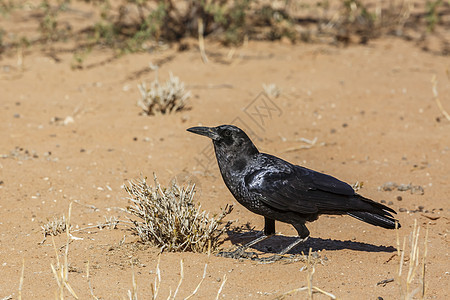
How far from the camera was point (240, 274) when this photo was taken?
14.4 ft

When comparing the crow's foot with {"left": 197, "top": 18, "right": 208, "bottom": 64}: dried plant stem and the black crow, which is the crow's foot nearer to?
Result: the black crow

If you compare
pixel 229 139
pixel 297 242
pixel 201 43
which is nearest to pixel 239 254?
pixel 297 242

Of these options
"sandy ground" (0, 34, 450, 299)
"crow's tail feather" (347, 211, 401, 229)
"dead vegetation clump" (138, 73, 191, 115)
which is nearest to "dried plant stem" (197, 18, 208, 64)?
"sandy ground" (0, 34, 450, 299)

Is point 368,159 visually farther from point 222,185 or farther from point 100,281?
point 100,281

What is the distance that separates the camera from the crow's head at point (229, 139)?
4.63 meters

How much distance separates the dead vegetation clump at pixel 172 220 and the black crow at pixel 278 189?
33 centimetres

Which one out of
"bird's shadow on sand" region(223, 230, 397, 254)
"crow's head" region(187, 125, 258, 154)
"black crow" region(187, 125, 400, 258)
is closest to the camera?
"black crow" region(187, 125, 400, 258)

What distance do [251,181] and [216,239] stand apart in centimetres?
86

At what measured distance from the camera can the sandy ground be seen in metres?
4.39

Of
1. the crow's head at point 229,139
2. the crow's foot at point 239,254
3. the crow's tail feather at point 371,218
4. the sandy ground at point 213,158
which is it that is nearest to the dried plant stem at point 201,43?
the sandy ground at point 213,158

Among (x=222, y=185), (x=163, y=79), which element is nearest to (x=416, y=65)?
(x=163, y=79)

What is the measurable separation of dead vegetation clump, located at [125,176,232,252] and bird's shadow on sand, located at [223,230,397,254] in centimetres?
45

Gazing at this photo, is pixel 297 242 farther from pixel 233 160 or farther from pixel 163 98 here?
pixel 163 98

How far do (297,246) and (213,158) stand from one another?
2.35 meters
